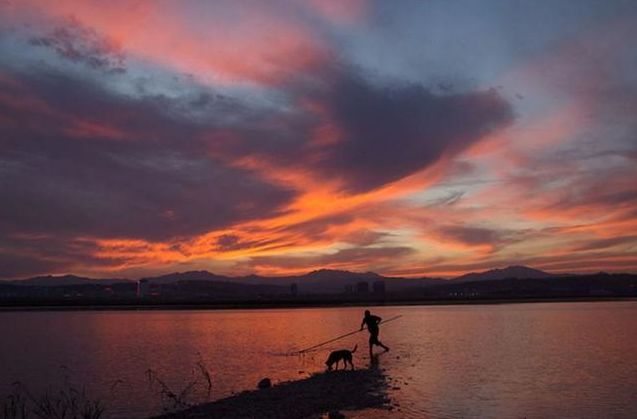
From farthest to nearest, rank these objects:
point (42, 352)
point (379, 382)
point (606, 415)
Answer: point (42, 352), point (379, 382), point (606, 415)

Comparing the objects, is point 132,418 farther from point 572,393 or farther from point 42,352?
point 42,352

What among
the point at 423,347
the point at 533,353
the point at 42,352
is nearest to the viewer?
the point at 533,353

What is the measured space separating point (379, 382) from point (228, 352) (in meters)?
20.6

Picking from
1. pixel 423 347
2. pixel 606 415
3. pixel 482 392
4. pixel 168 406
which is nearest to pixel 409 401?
pixel 482 392

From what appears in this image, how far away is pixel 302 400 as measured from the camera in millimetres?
20703

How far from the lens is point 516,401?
20797mm

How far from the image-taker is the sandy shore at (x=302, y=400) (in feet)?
61.6

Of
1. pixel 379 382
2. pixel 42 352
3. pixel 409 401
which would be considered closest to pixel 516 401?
pixel 409 401

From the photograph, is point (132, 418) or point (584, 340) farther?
point (584, 340)

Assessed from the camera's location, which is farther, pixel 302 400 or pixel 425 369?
pixel 425 369

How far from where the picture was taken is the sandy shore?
18.8 m

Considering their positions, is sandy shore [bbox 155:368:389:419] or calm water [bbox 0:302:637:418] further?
calm water [bbox 0:302:637:418]

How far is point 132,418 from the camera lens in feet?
67.5

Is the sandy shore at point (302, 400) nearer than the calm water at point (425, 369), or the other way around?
the sandy shore at point (302, 400)
